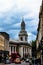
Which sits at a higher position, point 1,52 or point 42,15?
point 42,15

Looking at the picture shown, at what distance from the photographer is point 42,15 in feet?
228

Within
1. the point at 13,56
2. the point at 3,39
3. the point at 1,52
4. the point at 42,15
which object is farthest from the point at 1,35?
the point at 42,15

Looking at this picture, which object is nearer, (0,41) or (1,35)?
(0,41)

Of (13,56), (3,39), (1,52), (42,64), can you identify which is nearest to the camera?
(42,64)

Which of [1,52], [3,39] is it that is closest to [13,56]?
[1,52]

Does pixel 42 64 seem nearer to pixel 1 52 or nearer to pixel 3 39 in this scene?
pixel 1 52

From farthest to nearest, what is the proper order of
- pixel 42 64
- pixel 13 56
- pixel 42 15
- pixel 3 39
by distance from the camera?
pixel 3 39, pixel 13 56, pixel 42 15, pixel 42 64

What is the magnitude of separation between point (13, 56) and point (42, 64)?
45150 mm

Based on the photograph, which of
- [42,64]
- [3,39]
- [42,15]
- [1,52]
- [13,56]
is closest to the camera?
[42,64]

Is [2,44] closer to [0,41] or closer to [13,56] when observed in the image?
[0,41]

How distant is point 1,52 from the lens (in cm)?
12381

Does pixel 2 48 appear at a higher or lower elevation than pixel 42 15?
lower

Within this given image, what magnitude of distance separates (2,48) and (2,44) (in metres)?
1.82

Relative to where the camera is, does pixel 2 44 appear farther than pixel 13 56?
Yes
